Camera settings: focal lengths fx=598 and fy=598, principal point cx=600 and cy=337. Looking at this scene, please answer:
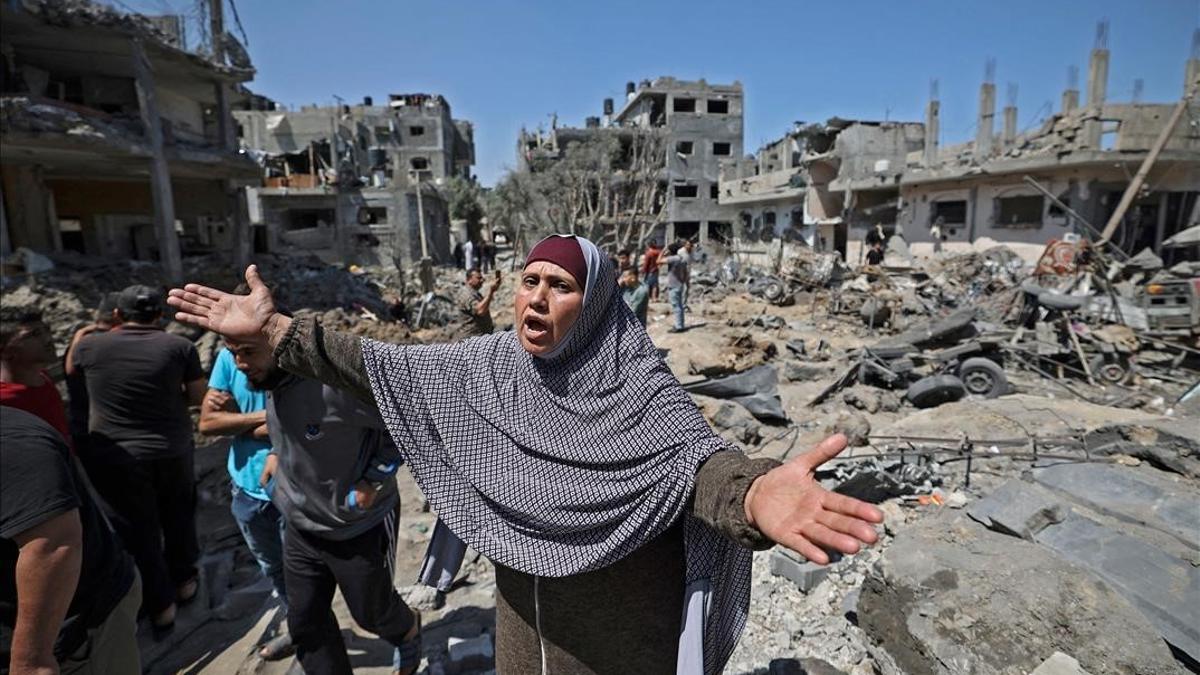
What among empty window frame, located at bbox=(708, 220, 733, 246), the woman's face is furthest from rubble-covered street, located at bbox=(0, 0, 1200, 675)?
empty window frame, located at bbox=(708, 220, 733, 246)

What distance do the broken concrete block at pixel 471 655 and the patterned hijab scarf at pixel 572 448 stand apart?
1495mm

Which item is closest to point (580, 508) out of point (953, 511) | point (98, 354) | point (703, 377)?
point (953, 511)

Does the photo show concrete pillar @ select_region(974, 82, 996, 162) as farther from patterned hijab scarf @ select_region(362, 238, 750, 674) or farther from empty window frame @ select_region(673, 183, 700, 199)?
patterned hijab scarf @ select_region(362, 238, 750, 674)

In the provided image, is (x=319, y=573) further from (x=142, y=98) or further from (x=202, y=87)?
(x=202, y=87)

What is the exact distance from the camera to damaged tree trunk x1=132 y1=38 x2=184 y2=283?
13.0m

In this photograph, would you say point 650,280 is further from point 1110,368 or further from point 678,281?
point 1110,368

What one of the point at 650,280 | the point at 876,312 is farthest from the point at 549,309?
the point at 876,312

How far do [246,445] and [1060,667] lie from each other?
10.7 feet

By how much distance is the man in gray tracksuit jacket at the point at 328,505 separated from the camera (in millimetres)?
2150

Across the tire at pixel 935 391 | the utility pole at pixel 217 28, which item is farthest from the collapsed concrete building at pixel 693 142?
the tire at pixel 935 391

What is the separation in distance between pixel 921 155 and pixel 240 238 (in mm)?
25027

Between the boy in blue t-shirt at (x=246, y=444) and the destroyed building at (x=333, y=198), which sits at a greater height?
the destroyed building at (x=333, y=198)

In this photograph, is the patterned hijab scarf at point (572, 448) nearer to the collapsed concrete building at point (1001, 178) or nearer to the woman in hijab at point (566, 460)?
the woman in hijab at point (566, 460)

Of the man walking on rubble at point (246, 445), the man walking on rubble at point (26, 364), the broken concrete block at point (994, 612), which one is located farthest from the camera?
the man walking on rubble at point (246, 445)
